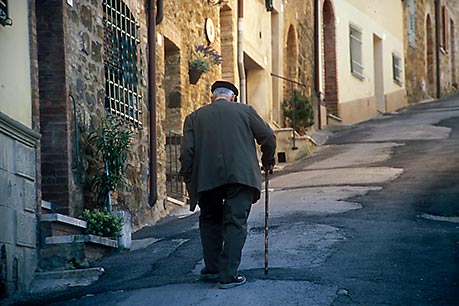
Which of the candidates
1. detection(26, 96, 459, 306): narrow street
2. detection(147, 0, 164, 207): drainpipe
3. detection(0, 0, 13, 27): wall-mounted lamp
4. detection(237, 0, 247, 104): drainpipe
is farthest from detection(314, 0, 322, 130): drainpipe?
detection(0, 0, 13, 27): wall-mounted lamp

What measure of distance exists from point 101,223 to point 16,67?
1.87 meters

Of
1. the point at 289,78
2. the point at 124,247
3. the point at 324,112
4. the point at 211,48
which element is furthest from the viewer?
the point at 324,112

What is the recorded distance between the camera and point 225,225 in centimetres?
742

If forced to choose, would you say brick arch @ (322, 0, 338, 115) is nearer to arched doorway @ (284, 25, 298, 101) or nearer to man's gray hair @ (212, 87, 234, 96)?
arched doorway @ (284, 25, 298, 101)

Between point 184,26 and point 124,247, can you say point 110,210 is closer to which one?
point 124,247

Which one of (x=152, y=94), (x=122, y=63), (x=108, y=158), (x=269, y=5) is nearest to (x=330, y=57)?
(x=269, y=5)

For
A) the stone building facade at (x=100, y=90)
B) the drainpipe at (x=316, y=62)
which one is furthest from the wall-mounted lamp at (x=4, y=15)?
the drainpipe at (x=316, y=62)

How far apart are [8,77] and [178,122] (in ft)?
21.4

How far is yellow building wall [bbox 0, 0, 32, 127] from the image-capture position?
8.67m

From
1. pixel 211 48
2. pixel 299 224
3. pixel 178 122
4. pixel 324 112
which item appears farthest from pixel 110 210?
pixel 324 112

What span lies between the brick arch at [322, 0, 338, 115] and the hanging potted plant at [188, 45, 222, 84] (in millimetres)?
9459

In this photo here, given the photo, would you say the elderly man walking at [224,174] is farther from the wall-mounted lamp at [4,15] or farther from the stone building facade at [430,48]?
the stone building facade at [430,48]

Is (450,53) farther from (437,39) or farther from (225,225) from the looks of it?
(225,225)

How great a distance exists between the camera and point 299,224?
10469 millimetres
